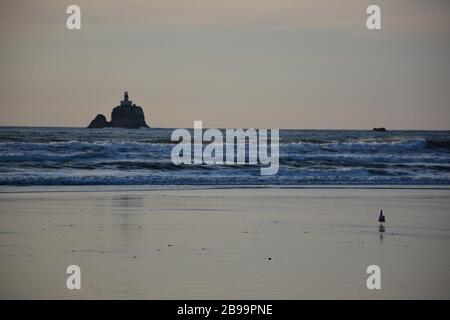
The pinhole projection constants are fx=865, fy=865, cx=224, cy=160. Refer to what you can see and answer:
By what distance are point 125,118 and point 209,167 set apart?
2174 inches

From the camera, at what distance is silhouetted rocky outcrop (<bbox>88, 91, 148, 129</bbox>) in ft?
279

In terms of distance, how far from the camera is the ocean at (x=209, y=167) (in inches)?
1125

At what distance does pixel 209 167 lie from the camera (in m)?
33.5

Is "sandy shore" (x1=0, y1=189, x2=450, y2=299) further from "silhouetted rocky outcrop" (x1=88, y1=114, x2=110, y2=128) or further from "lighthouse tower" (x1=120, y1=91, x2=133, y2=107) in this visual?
"lighthouse tower" (x1=120, y1=91, x2=133, y2=107)

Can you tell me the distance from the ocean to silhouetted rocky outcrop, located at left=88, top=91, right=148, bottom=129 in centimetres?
4011

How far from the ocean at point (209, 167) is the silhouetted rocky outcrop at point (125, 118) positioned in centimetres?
4011

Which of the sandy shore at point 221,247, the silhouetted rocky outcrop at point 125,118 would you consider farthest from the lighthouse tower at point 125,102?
the sandy shore at point 221,247

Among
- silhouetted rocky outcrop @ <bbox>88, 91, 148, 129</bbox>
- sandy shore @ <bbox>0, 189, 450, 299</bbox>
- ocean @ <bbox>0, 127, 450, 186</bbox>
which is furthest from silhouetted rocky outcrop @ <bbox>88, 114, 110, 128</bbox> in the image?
sandy shore @ <bbox>0, 189, 450, 299</bbox>

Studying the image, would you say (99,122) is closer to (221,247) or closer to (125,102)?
(125,102)

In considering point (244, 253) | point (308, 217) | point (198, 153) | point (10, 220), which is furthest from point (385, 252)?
point (198, 153)

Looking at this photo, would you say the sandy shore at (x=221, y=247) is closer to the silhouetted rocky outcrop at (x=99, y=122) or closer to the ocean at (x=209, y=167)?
the ocean at (x=209, y=167)

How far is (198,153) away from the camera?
42.9 m

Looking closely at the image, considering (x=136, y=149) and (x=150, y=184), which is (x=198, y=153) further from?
(x=150, y=184)
